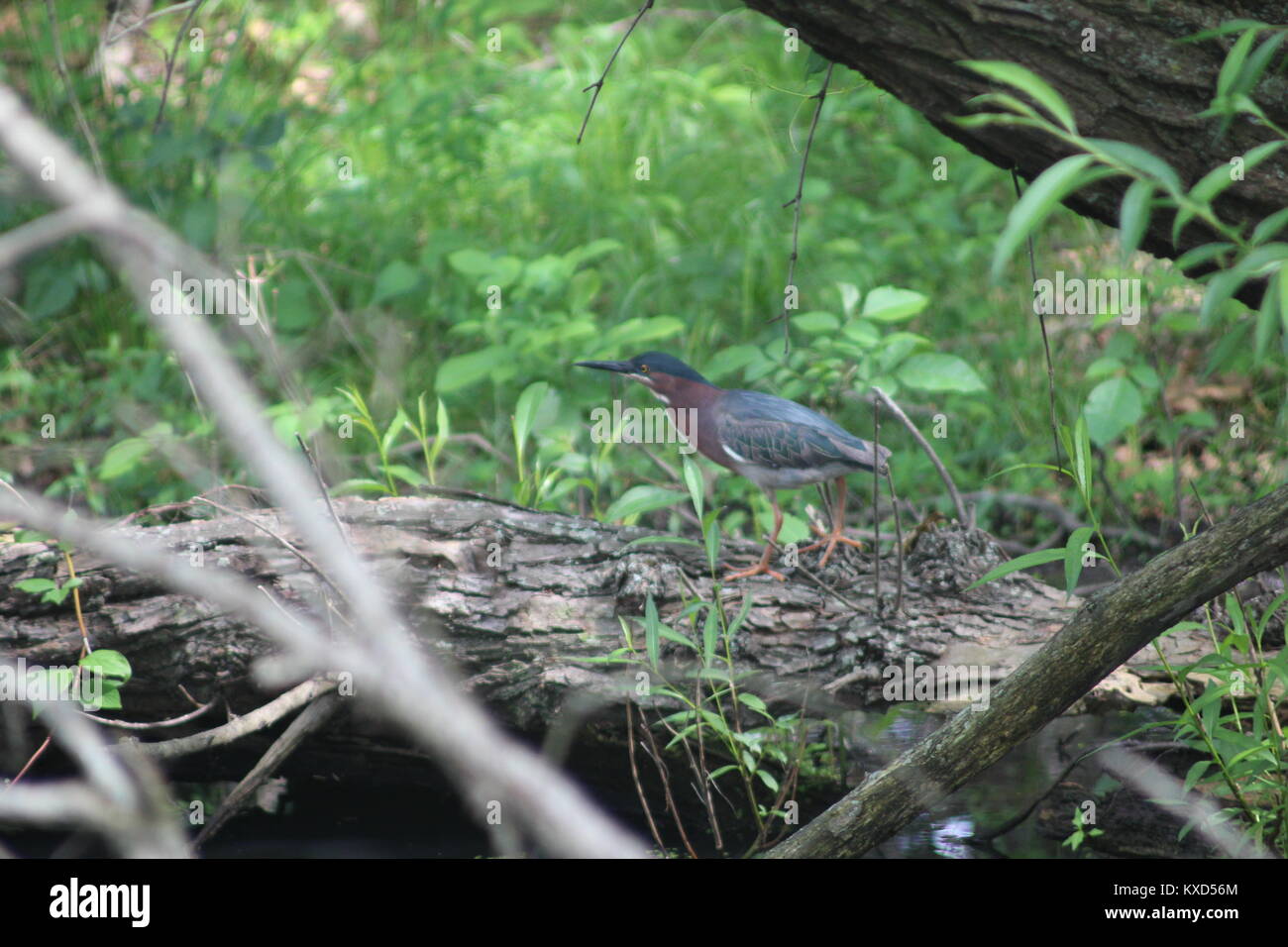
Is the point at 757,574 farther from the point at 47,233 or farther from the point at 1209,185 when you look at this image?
the point at 47,233

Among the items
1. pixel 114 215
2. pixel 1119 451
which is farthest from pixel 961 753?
pixel 1119 451

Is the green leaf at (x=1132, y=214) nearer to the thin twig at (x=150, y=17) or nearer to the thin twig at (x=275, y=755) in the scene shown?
the thin twig at (x=275, y=755)

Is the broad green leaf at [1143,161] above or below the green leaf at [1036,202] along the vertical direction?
above

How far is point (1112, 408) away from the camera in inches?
160

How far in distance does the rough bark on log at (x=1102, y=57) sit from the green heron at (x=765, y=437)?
1.20 meters

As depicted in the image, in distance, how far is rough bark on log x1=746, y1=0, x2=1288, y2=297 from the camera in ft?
7.30

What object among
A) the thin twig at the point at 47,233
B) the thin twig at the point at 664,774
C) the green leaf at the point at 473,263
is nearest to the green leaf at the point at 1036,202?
the thin twig at the point at 47,233

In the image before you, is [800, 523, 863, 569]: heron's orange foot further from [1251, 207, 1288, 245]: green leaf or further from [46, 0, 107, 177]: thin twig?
[46, 0, 107, 177]: thin twig

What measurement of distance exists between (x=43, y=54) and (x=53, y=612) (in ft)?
13.4

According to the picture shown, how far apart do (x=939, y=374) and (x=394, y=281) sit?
8.40 feet

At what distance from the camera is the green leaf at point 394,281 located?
5215 mm

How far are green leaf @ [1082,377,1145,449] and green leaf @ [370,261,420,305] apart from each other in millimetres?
2938

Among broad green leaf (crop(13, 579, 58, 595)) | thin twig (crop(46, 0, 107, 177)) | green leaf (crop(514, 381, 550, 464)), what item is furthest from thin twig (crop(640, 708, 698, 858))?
thin twig (crop(46, 0, 107, 177))
